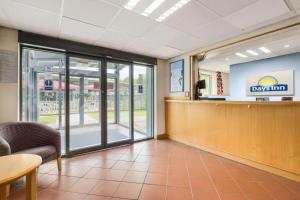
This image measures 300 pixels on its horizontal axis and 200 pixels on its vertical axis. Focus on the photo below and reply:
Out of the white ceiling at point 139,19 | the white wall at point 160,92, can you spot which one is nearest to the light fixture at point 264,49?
the white ceiling at point 139,19

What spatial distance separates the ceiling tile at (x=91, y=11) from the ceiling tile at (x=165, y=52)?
173cm

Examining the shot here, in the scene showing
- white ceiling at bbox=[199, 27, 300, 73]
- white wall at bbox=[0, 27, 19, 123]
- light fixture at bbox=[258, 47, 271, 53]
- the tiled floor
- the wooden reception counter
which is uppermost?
light fixture at bbox=[258, 47, 271, 53]

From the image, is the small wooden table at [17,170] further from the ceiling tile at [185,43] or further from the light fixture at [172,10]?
the ceiling tile at [185,43]

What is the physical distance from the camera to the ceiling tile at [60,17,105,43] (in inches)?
106

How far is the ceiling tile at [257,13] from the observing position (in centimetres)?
217

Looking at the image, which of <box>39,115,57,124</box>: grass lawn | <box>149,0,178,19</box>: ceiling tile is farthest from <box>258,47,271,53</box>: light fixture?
<box>39,115,57,124</box>: grass lawn

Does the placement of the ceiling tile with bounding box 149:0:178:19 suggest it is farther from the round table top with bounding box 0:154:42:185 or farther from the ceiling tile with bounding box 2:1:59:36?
the round table top with bounding box 0:154:42:185

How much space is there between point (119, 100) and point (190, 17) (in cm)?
276

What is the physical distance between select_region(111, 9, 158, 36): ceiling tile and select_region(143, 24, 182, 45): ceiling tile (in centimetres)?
13

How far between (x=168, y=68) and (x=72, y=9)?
3.28 meters

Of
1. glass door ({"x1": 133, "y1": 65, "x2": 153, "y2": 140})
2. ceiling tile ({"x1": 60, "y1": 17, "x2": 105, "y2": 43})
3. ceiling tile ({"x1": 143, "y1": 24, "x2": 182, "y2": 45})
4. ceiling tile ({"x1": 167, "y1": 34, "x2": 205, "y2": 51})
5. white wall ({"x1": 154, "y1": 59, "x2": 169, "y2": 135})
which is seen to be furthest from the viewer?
white wall ({"x1": 154, "y1": 59, "x2": 169, "y2": 135})

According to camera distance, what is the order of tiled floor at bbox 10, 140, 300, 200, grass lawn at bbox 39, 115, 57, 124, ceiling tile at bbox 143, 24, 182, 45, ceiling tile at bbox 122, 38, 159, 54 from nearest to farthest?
tiled floor at bbox 10, 140, 300, 200 < ceiling tile at bbox 143, 24, 182, 45 < ceiling tile at bbox 122, 38, 159, 54 < grass lawn at bbox 39, 115, 57, 124

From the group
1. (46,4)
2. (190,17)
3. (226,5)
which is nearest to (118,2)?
(46,4)

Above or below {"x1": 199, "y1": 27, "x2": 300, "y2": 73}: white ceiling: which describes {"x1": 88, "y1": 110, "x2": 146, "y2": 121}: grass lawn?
below
